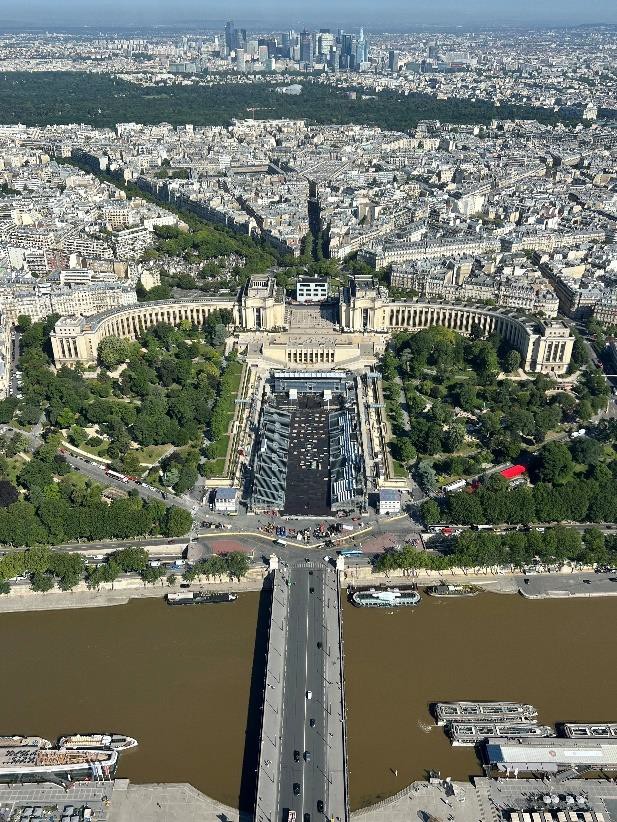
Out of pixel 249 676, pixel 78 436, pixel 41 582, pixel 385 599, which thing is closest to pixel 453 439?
pixel 385 599

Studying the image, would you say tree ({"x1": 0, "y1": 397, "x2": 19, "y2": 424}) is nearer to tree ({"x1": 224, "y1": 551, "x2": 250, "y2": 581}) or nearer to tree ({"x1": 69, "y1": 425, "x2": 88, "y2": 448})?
tree ({"x1": 69, "y1": 425, "x2": 88, "y2": 448})

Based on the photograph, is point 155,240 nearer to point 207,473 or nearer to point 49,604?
point 207,473

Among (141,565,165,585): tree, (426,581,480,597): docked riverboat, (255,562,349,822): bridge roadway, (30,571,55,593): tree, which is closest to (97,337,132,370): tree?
(30,571,55,593): tree

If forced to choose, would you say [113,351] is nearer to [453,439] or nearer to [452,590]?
[453,439]

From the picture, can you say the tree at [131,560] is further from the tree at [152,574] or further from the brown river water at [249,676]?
the brown river water at [249,676]

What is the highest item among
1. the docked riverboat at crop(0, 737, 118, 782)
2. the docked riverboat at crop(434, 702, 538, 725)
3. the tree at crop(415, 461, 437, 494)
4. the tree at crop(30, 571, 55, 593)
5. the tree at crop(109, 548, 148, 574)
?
the tree at crop(415, 461, 437, 494)

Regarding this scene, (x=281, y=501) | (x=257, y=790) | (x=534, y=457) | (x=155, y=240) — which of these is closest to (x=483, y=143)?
(x=155, y=240)

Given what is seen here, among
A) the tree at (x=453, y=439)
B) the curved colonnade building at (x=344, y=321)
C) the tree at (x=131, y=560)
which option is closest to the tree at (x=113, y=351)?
the curved colonnade building at (x=344, y=321)
